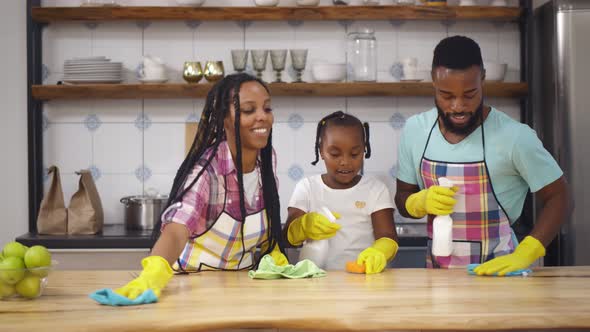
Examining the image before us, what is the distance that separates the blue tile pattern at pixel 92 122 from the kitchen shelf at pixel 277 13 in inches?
20.3

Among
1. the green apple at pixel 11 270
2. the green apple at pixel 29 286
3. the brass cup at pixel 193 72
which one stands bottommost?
the green apple at pixel 29 286

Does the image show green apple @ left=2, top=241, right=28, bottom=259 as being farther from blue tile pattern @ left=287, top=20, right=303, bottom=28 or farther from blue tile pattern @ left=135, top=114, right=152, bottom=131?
blue tile pattern @ left=287, top=20, right=303, bottom=28

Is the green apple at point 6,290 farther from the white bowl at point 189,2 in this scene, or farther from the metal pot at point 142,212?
the white bowl at point 189,2

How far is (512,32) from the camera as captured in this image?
166 inches

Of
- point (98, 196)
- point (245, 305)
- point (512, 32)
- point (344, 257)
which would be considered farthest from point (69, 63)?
point (245, 305)

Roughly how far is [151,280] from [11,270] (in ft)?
1.08

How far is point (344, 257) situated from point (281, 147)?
1543 mm

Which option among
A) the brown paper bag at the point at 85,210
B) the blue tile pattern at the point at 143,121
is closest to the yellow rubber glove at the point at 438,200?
→ the brown paper bag at the point at 85,210

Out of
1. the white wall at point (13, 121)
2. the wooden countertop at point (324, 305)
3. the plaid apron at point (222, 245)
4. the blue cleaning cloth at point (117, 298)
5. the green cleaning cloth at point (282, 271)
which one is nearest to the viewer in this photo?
the wooden countertop at point (324, 305)

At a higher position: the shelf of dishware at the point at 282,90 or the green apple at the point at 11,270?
the shelf of dishware at the point at 282,90

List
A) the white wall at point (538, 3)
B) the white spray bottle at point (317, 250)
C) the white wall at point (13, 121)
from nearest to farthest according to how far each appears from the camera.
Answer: the white spray bottle at point (317, 250) < the white wall at point (538, 3) < the white wall at point (13, 121)

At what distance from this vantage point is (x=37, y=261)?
1932 millimetres

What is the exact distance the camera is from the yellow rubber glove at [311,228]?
98.1 inches

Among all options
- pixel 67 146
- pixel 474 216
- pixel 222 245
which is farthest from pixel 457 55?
pixel 67 146
